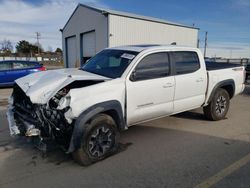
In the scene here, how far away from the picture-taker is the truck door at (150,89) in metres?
3.73

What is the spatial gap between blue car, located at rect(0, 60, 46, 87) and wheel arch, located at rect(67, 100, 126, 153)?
980 centimetres

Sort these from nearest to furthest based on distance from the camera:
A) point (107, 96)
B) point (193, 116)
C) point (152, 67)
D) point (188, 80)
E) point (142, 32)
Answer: point (107, 96) → point (152, 67) → point (188, 80) → point (193, 116) → point (142, 32)

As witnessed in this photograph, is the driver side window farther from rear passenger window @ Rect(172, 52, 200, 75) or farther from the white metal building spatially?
the white metal building

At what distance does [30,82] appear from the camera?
378 cm

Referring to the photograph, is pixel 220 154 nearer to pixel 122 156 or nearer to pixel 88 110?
pixel 122 156

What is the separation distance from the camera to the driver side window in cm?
385

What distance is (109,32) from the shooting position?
18.2m

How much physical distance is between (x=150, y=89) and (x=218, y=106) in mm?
2670

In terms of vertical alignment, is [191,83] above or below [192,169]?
above

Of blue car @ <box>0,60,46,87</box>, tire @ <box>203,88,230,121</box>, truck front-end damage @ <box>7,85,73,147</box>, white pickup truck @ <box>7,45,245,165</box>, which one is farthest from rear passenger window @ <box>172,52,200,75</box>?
blue car @ <box>0,60,46,87</box>

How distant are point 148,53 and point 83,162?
2.29 m

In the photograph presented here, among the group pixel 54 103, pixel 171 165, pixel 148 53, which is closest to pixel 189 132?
pixel 171 165

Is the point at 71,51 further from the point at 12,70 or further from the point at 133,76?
the point at 133,76

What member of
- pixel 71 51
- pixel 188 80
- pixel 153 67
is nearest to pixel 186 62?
pixel 188 80
